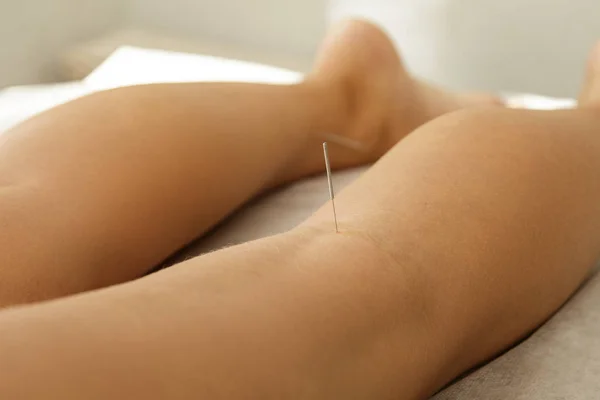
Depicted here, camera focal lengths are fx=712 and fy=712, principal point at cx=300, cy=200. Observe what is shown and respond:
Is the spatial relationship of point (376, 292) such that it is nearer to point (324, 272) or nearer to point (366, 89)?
point (324, 272)

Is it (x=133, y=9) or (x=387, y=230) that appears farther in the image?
(x=133, y=9)

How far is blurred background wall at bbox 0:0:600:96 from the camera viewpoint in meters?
1.37

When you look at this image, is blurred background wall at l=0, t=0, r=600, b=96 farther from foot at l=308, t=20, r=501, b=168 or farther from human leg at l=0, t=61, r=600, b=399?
human leg at l=0, t=61, r=600, b=399

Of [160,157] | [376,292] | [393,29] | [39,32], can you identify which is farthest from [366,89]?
[39,32]

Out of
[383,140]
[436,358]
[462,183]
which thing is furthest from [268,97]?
[436,358]

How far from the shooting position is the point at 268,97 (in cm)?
82

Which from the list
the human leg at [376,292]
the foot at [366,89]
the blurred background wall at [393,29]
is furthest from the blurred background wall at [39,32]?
the human leg at [376,292]

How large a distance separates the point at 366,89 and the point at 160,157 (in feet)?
1.09

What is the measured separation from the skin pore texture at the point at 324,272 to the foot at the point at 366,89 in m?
0.11

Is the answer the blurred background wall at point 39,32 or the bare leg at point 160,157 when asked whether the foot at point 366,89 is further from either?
the blurred background wall at point 39,32

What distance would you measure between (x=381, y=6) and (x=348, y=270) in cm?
114

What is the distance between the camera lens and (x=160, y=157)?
2.15ft

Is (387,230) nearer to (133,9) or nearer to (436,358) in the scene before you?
(436,358)

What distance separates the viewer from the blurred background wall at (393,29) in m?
1.37
